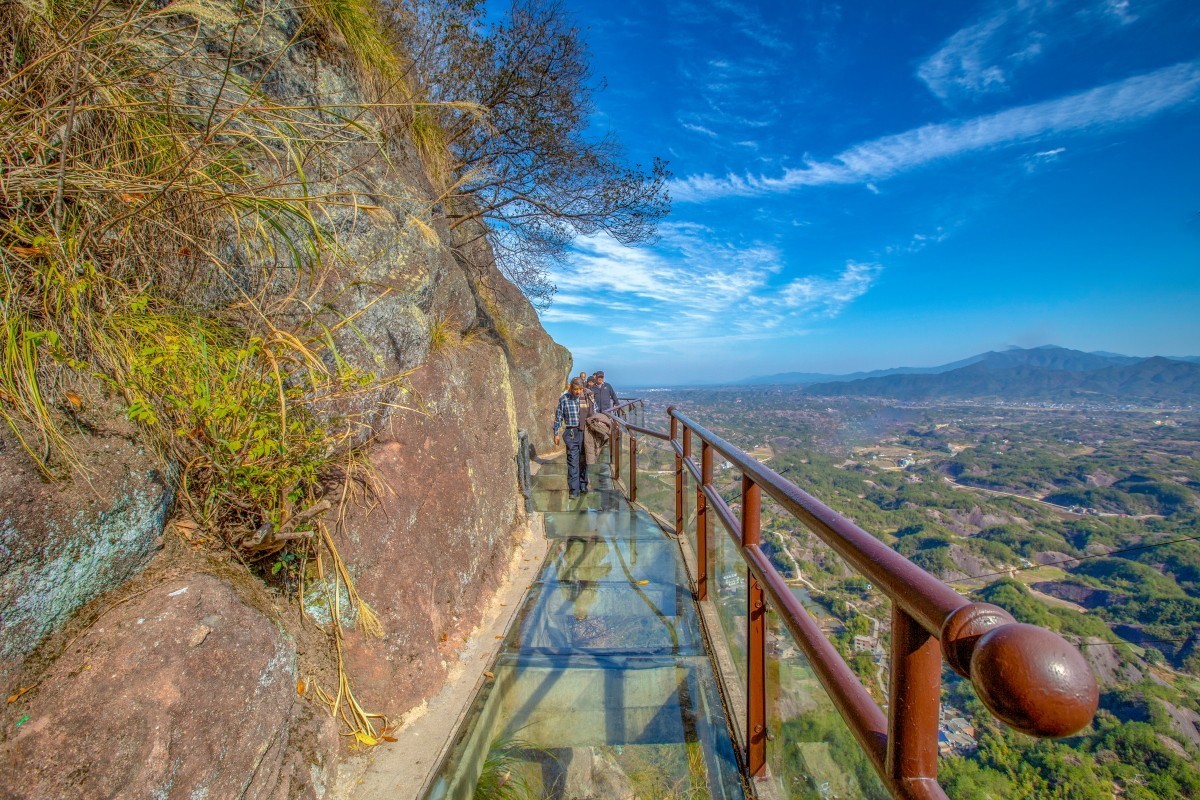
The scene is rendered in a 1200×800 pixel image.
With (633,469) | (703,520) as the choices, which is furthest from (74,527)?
(633,469)

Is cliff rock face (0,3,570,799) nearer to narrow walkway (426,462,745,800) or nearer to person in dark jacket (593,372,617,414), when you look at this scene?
narrow walkway (426,462,745,800)

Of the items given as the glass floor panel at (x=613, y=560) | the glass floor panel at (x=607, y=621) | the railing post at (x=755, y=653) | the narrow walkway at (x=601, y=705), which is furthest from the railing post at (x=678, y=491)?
the railing post at (x=755, y=653)

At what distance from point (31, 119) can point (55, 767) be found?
6.22 ft

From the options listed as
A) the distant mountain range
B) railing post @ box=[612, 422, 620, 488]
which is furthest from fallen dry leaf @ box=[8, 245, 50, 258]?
the distant mountain range

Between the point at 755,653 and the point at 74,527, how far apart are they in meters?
2.21

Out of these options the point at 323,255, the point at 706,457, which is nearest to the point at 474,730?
the point at 706,457

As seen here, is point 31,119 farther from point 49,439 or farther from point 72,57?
point 49,439

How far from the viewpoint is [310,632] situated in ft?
7.20

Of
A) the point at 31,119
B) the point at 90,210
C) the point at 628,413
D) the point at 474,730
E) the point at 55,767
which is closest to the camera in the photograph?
the point at 55,767

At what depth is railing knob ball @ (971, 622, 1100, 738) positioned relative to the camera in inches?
19.2

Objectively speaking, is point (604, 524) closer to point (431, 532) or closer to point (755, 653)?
point (431, 532)

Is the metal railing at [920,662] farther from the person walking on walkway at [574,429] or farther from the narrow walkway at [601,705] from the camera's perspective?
the person walking on walkway at [574,429]

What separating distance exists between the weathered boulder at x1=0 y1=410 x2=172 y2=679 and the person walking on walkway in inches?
224

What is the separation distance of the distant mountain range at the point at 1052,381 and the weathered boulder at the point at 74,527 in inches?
2118
